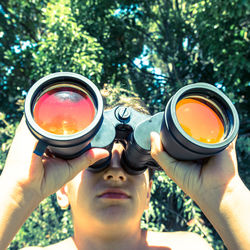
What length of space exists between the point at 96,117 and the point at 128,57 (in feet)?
11.1

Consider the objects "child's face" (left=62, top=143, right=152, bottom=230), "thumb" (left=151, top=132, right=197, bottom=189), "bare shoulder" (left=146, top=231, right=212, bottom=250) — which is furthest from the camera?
"bare shoulder" (left=146, top=231, right=212, bottom=250)

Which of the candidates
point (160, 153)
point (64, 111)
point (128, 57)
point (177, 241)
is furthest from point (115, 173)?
point (128, 57)

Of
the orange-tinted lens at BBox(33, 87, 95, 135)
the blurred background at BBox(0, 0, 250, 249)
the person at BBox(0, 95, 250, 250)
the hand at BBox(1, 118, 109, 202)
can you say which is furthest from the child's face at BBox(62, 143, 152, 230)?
the blurred background at BBox(0, 0, 250, 249)

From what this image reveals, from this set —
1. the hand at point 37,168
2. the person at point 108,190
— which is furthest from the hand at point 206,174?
the hand at point 37,168

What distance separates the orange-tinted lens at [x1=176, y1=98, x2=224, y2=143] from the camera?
2.61 feet

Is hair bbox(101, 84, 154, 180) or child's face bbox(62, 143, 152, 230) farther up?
hair bbox(101, 84, 154, 180)

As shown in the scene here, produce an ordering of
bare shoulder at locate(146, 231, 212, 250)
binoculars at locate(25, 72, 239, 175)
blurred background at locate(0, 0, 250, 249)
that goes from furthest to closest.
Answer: blurred background at locate(0, 0, 250, 249) < bare shoulder at locate(146, 231, 212, 250) < binoculars at locate(25, 72, 239, 175)

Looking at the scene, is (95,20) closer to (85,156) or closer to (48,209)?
(48,209)

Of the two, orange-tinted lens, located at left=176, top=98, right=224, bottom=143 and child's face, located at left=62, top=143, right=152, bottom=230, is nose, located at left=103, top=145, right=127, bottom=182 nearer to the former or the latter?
child's face, located at left=62, top=143, right=152, bottom=230

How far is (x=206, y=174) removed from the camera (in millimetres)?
810

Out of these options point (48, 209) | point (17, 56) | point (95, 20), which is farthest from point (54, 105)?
point (17, 56)

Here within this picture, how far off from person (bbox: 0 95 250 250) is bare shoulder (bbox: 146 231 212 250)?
0.27 m

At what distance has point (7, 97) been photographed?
4.28 metres

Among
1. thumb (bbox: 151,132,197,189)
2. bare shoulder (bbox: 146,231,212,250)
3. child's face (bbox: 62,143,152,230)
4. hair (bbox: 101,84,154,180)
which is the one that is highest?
hair (bbox: 101,84,154,180)
